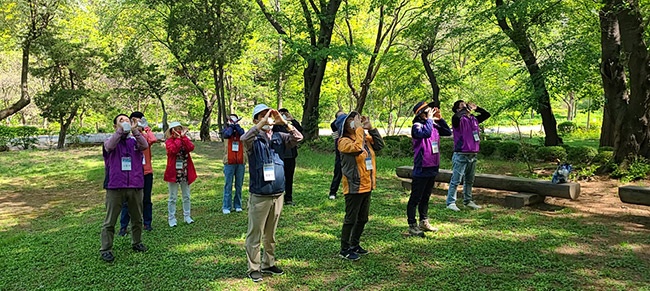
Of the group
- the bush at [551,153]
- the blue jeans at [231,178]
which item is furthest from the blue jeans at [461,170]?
the bush at [551,153]

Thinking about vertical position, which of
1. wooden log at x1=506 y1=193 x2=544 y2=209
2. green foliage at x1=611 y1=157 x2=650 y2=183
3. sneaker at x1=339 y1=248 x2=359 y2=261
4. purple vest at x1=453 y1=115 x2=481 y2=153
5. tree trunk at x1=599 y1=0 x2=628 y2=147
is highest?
tree trunk at x1=599 y1=0 x2=628 y2=147

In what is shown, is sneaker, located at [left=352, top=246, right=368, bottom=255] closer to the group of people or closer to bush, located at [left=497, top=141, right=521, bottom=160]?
the group of people

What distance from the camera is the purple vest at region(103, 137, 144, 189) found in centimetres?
486

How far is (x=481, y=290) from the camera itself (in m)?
3.88

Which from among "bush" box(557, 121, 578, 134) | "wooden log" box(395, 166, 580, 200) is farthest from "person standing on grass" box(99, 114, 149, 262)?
"bush" box(557, 121, 578, 134)

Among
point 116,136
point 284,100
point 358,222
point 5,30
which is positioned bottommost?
point 358,222

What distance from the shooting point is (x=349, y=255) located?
186 inches

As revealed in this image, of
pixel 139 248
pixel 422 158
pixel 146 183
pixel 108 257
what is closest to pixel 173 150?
pixel 146 183

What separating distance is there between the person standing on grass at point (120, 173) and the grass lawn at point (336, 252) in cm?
39

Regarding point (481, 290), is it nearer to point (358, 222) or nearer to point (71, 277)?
point (358, 222)

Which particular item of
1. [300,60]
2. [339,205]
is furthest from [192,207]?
[300,60]

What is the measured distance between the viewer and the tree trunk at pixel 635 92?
27.0 ft

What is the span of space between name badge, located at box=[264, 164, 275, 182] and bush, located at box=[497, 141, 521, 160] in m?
10.6

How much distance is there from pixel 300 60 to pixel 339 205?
43.8 ft
